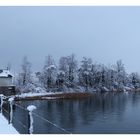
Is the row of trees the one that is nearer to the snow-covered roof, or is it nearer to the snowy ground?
the snow-covered roof

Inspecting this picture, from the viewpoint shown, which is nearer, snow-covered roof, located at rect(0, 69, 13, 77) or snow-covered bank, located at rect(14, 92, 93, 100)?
snow-covered roof, located at rect(0, 69, 13, 77)

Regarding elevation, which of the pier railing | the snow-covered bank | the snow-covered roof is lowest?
the snow-covered bank

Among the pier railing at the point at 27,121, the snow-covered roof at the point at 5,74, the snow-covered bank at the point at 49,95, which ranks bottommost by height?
the snow-covered bank at the point at 49,95

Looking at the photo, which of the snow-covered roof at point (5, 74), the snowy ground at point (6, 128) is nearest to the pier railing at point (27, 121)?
the snowy ground at point (6, 128)

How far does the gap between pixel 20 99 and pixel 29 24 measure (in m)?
12.8

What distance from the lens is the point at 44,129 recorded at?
33.1ft

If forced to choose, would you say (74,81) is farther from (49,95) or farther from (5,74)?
(5,74)

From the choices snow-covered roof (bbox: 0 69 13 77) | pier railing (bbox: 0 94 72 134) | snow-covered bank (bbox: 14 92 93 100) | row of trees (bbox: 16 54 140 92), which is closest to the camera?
pier railing (bbox: 0 94 72 134)

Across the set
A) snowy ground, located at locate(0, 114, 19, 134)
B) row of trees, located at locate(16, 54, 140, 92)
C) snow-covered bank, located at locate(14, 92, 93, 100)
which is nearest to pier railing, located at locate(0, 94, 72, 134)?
snowy ground, located at locate(0, 114, 19, 134)

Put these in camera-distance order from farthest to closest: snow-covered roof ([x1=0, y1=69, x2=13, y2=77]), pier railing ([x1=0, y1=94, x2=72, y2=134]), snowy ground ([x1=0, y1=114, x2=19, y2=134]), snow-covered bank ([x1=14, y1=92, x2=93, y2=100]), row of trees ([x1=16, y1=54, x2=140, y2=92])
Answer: snow-covered bank ([x1=14, y1=92, x2=93, y2=100]) < row of trees ([x1=16, y1=54, x2=140, y2=92]) < snow-covered roof ([x1=0, y1=69, x2=13, y2=77]) < snowy ground ([x1=0, y1=114, x2=19, y2=134]) < pier railing ([x1=0, y1=94, x2=72, y2=134])

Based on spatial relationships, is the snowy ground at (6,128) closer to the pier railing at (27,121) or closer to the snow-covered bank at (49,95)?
the pier railing at (27,121)

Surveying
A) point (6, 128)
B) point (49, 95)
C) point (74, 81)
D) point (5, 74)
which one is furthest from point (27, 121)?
point (49, 95)

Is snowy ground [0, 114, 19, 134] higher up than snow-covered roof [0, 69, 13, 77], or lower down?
lower down
